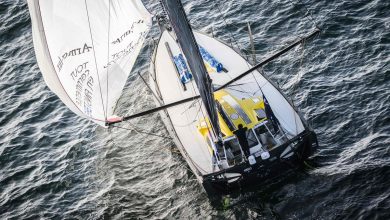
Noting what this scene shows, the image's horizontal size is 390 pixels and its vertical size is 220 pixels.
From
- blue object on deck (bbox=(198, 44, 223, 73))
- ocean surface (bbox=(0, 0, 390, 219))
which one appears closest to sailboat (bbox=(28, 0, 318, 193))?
blue object on deck (bbox=(198, 44, 223, 73))

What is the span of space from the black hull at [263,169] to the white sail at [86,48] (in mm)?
5199

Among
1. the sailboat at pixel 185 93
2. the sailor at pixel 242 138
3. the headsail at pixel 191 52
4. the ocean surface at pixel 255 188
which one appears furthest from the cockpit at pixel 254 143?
the ocean surface at pixel 255 188

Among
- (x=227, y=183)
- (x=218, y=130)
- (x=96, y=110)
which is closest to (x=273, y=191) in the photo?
(x=227, y=183)

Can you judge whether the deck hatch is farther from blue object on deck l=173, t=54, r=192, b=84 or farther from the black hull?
blue object on deck l=173, t=54, r=192, b=84

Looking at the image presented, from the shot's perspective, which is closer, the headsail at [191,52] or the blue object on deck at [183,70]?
the headsail at [191,52]

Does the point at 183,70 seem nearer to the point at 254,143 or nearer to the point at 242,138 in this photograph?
the point at 254,143

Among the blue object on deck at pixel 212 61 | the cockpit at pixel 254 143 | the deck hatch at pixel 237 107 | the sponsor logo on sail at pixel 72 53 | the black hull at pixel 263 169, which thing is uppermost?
the sponsor logo on sail at pixel 72 53

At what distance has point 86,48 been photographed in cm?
1692

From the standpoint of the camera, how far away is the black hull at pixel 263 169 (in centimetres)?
1828

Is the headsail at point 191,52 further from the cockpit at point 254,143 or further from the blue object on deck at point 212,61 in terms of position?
the blue object on deck at point 212,61

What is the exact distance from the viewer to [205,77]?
18.0 metres

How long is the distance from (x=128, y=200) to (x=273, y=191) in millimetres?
6890

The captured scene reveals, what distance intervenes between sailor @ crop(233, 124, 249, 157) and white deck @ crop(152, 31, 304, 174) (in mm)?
1712

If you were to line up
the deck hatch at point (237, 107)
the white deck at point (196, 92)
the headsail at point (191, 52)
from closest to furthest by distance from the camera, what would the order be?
the headsail at point (191, 52), the deck hatch at point (237, 107), the white deck at point (196, 92)
